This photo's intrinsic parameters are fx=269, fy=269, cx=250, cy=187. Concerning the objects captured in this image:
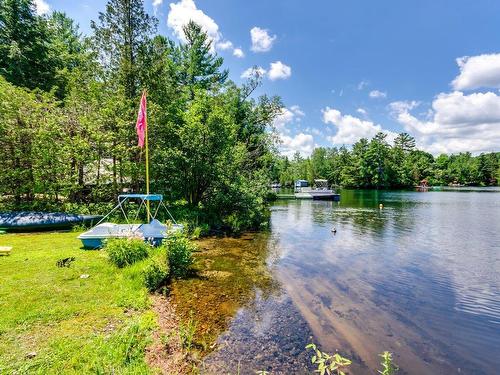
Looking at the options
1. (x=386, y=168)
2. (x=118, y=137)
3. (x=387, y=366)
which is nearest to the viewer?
(x=387, y=366)

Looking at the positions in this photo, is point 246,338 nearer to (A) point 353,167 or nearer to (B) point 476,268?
(B) point 476,268

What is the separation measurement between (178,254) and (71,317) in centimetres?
389

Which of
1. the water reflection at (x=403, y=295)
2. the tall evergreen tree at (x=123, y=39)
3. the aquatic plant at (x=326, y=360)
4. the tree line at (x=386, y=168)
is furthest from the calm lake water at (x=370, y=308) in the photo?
the tree line at (x=386, y=168)

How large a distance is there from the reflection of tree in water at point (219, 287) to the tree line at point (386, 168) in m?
62.9

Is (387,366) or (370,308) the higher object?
(387,366)

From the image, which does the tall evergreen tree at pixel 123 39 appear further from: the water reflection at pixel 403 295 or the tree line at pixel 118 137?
the water reflection at pixel 403 295

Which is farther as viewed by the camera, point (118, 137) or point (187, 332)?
point (118, 137)

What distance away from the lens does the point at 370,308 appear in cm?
788

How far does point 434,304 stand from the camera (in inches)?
328

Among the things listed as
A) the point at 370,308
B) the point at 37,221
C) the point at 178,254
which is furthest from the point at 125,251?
the point at 37,221

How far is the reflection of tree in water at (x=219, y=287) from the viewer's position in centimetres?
660

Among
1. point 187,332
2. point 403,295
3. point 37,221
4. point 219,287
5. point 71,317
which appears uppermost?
point 37,221

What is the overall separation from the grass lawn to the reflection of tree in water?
1.15m

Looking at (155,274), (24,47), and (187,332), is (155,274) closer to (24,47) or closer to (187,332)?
(187,332)
